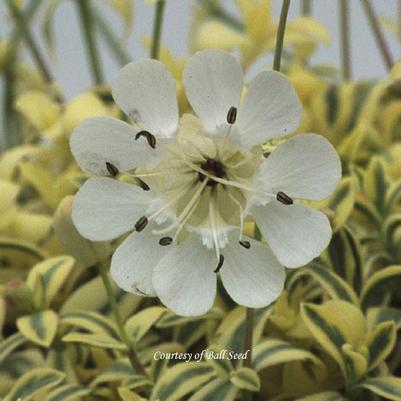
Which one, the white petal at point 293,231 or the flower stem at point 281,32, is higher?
the flower stem at point 281,32

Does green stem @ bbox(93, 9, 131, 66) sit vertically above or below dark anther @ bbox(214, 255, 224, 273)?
below

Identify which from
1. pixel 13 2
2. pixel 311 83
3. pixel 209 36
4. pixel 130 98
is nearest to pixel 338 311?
pixel 130 98

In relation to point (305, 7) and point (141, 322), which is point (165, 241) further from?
point (305, 7)

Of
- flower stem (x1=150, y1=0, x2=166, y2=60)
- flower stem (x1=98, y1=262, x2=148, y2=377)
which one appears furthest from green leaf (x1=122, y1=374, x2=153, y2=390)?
flower stem (x1=150, y1=0, x2=166, y2=60)

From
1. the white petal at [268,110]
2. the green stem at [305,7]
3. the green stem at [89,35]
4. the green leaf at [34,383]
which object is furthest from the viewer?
the green stem at [305,7]

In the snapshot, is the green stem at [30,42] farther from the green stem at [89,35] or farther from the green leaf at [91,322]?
the green leaf at [91,322]

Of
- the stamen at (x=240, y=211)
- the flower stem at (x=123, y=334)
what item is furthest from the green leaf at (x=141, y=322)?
the stamen at (x=240, y=211)

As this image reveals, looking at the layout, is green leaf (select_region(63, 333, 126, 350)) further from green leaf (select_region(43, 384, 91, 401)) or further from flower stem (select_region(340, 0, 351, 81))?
flower stem (select_region(340, 0, 351, 81))
